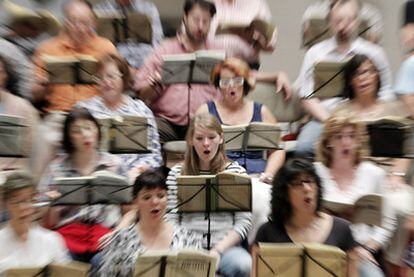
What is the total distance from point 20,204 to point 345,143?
137 cm

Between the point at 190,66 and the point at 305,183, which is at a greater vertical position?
the point at 190,66

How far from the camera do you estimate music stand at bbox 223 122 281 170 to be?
3.49 metres

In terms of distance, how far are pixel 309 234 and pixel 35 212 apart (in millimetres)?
1075

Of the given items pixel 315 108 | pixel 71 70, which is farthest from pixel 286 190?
pixel 71 70

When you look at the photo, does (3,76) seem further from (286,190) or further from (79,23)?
(286,190)

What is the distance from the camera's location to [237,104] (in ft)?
12.6

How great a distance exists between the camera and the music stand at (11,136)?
3.17 m

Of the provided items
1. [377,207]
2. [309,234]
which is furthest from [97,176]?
[377,207]

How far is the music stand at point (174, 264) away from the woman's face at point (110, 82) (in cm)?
143

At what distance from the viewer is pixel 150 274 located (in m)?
2.44

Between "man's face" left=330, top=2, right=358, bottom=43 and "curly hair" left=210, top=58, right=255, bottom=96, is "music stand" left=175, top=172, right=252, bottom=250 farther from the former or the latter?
"man's face" left=330, top=2, right=358, bottom=43

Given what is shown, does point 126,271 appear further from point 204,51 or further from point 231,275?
point 204,51

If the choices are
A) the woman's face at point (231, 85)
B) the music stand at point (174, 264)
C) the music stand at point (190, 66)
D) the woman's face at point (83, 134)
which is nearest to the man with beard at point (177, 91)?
the music stand at point (190, 66)

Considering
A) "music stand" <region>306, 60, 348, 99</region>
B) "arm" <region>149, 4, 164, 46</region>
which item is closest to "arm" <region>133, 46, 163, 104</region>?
"arm" <region>149, 4, 164, 46</region>
